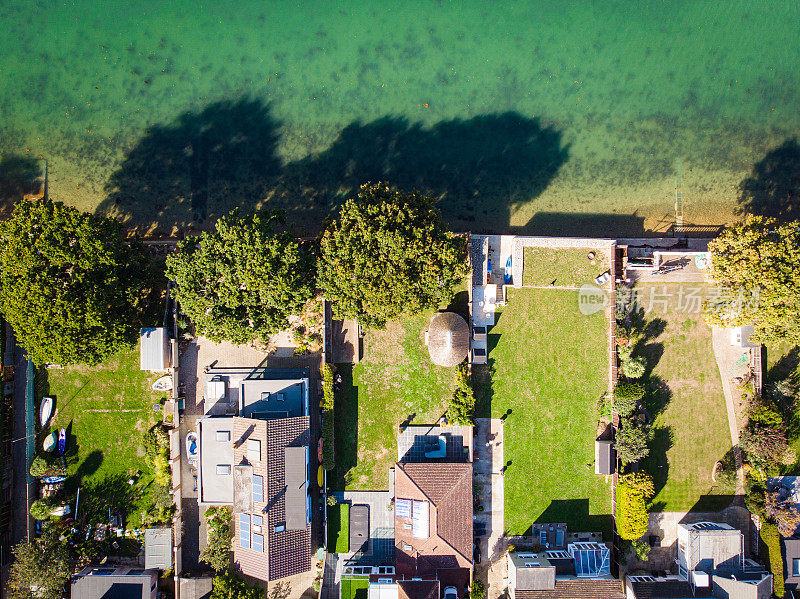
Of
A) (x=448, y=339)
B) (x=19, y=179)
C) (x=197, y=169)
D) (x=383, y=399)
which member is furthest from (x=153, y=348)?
(x=448, y=339)

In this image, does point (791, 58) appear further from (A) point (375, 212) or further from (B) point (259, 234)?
(B) point (259, 234)

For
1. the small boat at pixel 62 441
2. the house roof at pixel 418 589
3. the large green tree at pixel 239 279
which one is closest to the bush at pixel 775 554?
the house roof at pixel 418 589

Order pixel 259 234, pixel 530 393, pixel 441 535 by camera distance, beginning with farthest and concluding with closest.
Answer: pixel 530 393 → pixel 441 535 → pixel 259 234

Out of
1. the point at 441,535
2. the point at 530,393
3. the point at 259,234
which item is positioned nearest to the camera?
the point at 259,234

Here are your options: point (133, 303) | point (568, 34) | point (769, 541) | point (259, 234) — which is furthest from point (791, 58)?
point (133, 303)

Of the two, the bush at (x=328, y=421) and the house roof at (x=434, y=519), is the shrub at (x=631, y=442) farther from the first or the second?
the bush at (x=328, y=421)

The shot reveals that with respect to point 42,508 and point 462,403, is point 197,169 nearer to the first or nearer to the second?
point 462,403

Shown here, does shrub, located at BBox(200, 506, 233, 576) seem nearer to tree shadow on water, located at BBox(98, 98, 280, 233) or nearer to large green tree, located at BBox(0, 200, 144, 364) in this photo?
large green tree, located at BBox(0, 200, 144, 364)
